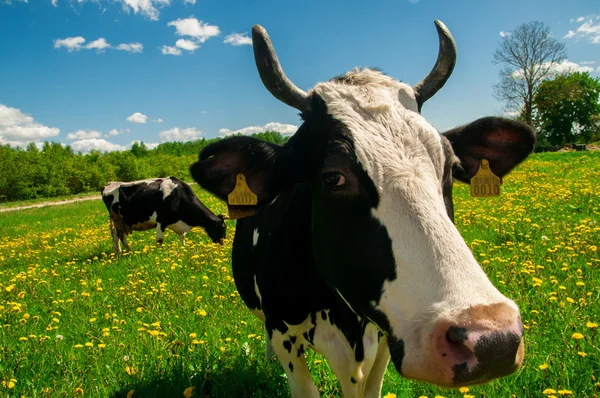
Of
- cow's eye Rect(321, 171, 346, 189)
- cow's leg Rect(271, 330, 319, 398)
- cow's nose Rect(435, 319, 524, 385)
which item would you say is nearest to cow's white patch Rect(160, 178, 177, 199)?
cow's leg Rect(271, 330, 319, 398)

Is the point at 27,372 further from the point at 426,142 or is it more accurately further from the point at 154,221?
the point at 154,221

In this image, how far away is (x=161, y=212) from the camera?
438 inches

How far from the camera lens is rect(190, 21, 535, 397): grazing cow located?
54.3 inches

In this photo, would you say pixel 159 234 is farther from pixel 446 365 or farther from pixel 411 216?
pixel 446 365

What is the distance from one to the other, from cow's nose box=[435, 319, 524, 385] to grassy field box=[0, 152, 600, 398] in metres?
1.37

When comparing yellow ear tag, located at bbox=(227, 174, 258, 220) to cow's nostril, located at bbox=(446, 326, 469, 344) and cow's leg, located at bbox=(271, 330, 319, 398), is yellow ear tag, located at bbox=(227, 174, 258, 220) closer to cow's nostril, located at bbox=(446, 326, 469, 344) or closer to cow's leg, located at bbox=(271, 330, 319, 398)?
cow's leg, located at bbox=(271, 330, 319, 398)

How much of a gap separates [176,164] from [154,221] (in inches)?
2340

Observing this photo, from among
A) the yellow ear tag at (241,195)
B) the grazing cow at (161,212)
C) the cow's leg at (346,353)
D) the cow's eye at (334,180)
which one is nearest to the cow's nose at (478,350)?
the cow's eye at (334,180)

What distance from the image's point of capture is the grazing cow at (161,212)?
10953 millimetres

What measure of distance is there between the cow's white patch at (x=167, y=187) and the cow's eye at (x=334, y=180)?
10.2 m

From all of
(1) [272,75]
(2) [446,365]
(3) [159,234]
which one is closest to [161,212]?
(3) [159,234]

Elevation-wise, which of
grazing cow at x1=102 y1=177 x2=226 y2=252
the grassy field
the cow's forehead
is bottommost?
the grassy field

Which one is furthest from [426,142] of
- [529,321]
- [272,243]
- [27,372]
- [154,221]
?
[154,221]

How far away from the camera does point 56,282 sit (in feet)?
22.3
